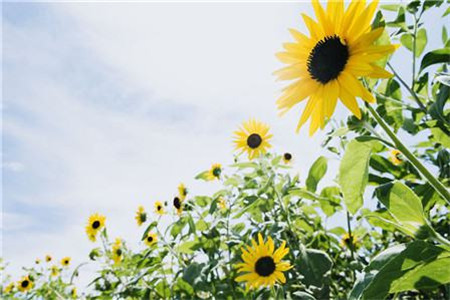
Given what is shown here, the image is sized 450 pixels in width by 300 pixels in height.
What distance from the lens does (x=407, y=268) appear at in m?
0.64

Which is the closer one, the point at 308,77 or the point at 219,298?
the point at 308,77

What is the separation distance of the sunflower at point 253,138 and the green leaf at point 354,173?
1579 millimetres

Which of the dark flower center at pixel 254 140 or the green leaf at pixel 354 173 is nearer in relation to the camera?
the green leaf at pixel 354 173

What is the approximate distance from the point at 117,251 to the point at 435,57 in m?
2.69

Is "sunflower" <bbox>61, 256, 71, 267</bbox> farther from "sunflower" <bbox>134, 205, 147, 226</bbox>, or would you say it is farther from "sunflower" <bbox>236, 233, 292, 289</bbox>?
"sunflower" <bbox>236, 233, 292, 289</bbox>

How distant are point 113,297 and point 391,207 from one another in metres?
1.61

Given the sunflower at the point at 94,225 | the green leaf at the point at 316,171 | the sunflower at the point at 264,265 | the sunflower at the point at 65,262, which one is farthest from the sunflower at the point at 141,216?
the sunflower at the point at 65,262

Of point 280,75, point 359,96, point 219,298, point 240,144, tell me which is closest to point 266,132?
point 240,144

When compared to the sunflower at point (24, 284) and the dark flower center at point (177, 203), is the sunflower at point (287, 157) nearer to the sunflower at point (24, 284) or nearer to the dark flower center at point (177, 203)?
the dark flower center at point (177, 203)

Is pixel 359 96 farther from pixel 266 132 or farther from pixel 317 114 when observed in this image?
pixel 266 132

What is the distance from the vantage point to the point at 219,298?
1.65 m

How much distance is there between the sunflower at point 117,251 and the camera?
2.98 meters

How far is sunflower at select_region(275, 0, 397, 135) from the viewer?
2.36ft

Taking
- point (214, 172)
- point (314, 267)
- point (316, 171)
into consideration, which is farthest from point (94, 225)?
point (316, 171)
